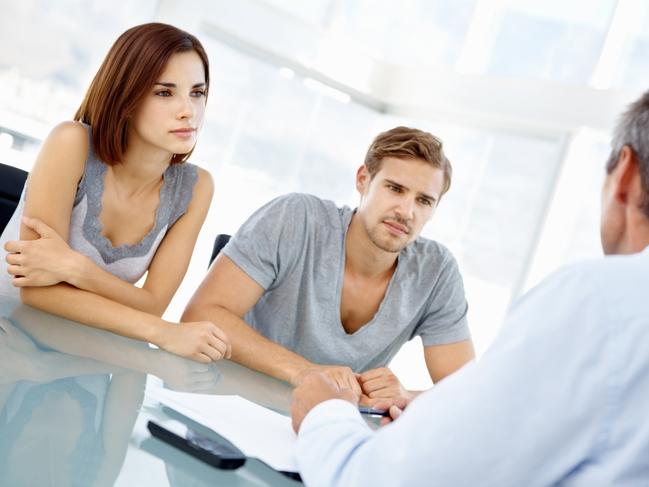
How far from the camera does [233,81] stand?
17.7 feet

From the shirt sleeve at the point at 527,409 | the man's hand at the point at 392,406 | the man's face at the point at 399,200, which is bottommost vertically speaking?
the man's hand at the point at 392,406

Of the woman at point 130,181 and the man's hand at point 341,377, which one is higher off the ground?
the woman at point 130,181

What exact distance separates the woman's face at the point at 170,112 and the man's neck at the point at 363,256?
1.73 feet

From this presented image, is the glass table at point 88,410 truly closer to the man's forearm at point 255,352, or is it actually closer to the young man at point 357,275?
the man's forearm at point 255,352

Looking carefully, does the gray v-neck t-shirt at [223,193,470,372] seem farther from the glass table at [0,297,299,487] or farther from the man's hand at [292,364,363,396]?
the glass table at [0,297,299,487]

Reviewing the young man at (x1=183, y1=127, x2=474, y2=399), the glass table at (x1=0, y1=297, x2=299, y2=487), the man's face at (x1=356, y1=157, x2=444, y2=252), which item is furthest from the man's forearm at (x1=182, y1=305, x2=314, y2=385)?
the man's face at (x1=356, y1=157, x2=444, y2=252)

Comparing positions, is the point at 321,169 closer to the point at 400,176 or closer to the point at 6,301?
the point at 400,176

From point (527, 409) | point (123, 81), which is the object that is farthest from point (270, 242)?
point (527, 409)

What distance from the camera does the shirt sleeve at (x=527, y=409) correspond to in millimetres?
670

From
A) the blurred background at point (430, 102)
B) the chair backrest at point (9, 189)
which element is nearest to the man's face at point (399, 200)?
the chair backrest at point (9, 189)

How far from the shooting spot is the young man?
81.5 inches

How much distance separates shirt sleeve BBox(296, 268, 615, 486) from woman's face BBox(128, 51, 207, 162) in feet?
4.60

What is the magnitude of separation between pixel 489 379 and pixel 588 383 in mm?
81

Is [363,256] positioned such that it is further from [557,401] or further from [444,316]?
[557,401]
